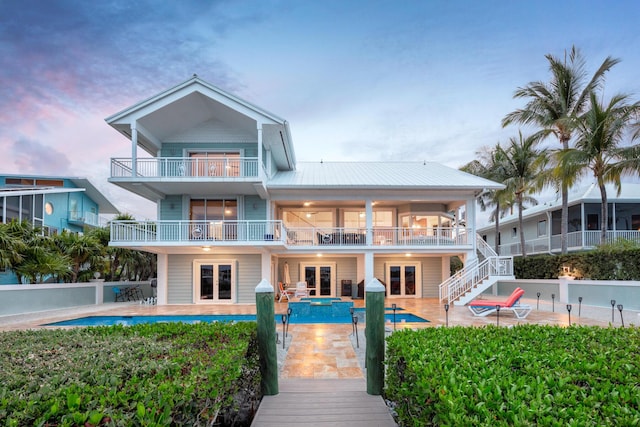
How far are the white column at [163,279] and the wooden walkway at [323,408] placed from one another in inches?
544

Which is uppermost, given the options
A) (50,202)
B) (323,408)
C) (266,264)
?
(50,202)

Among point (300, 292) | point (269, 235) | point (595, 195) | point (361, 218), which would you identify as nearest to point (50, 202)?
point (269, 235)

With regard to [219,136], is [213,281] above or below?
below

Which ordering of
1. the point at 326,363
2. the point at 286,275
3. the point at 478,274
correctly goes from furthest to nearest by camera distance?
the point at 286,275 < the point at 478,274 < the point at 326,363

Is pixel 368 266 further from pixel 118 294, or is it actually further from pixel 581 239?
pixel 118 294

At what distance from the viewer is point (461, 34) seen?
15.7m

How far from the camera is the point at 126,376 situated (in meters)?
2.88

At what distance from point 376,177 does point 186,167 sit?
9.12 meters

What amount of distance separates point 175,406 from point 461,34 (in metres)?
17.6

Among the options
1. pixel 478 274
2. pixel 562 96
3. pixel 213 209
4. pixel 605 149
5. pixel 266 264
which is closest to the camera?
pixel 605 149

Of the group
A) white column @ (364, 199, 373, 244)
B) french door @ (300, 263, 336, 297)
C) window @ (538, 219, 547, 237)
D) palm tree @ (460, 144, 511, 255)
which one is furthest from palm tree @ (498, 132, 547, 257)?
french door @ (300, 263, 336, 297)

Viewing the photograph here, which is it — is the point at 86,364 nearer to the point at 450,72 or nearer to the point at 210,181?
the point at 210,181

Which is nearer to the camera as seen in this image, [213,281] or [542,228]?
[213,281]

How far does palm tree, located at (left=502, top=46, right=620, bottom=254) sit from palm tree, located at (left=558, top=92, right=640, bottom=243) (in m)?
1.52
